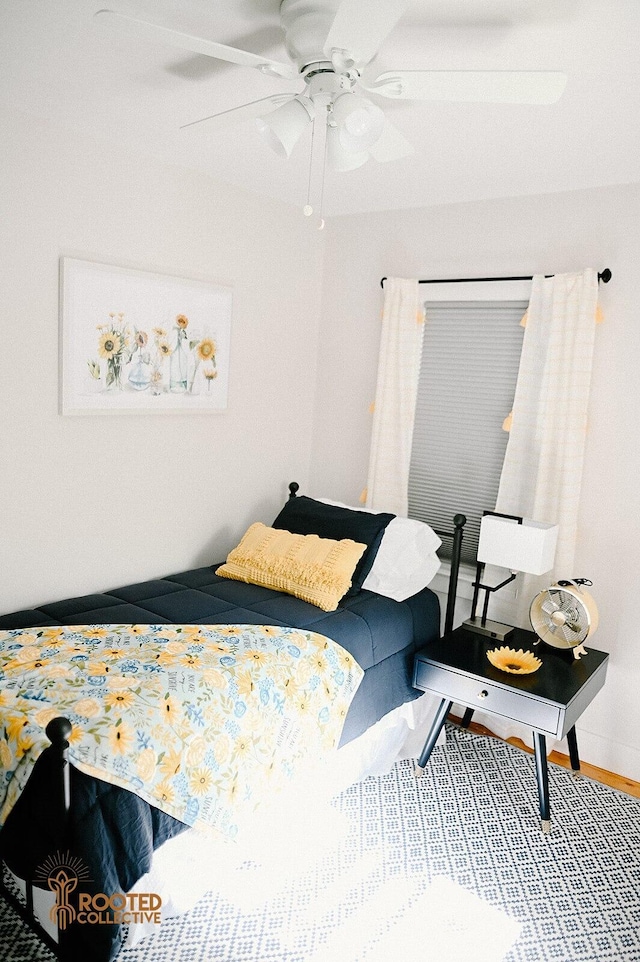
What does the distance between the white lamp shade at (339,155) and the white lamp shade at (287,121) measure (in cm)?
8

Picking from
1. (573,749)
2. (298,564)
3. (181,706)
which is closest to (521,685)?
(573,749)

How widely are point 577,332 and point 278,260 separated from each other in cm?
157

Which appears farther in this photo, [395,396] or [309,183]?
[395,396]

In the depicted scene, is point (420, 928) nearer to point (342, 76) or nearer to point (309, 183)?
point (342, 76)

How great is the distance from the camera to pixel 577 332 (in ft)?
9.59

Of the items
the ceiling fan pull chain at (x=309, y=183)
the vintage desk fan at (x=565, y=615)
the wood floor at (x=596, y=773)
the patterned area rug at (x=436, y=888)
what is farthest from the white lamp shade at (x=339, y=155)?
the wood floor at (x=596, y=773)

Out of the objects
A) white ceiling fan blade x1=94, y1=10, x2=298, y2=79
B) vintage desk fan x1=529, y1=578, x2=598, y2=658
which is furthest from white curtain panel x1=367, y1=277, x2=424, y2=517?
white ceiling fan blade x1=94, y1=10, x2=298, y2=79

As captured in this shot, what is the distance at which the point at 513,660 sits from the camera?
9.03 feet

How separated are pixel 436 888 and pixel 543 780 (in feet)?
1.95

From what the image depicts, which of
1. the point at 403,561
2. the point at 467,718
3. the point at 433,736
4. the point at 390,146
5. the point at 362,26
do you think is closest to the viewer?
the point at 362,26

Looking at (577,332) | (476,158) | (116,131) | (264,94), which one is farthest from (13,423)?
(577,332)

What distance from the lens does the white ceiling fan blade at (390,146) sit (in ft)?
6.29

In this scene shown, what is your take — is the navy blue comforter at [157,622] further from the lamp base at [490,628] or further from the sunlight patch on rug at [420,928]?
the sunlight patch on rug at [420,928]

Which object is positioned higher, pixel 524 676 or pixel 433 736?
pixel 524 676
